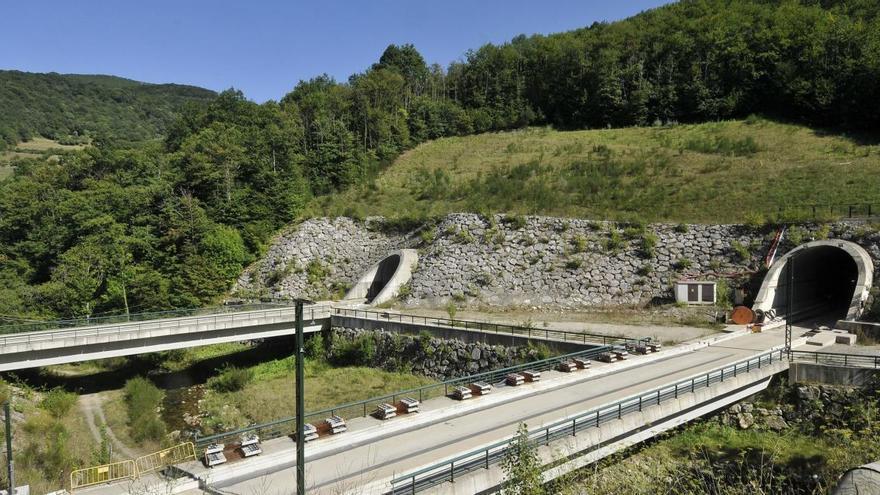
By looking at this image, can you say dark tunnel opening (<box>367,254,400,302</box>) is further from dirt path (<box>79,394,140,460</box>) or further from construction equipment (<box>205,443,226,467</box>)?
construction equipment (<box>205,443,226,467</box>)

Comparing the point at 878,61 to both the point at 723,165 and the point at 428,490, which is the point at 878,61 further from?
the point at 428,490

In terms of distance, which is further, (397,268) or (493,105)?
(493,105)

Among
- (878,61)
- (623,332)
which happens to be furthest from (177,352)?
(878,61)

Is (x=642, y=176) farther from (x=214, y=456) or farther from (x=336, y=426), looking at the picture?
(x=214, y=456)

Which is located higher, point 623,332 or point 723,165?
point 723,165

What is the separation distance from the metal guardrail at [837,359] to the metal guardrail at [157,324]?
2603 centimetres

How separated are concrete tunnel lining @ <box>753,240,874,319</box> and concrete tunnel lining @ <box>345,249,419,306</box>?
2308 centimetres

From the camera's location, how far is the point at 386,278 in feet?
142

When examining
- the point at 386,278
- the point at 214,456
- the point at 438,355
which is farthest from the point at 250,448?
the point at 386,278

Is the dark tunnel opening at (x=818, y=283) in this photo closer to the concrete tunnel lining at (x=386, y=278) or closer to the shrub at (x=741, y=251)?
the shrub at (x=741, y=251)

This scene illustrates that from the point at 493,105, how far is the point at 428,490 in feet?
264

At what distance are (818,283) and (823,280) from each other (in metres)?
1.12

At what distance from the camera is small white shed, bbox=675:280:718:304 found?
101ft

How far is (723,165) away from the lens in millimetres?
45562
